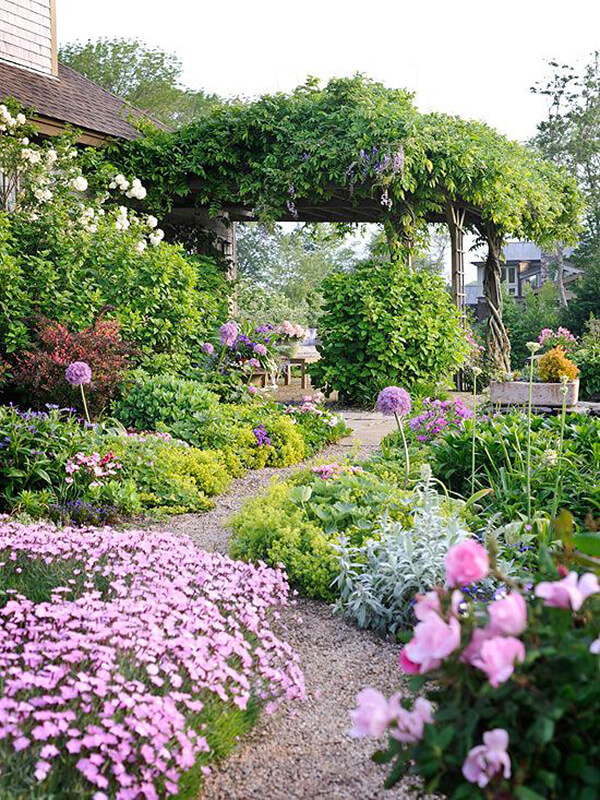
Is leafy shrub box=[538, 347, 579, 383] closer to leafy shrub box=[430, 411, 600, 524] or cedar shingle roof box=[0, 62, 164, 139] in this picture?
leafy shrub box=[430, 411, 600, 524]

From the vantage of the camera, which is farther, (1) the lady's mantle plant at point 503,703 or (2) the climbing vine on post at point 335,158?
(2) the climbing vine on post at point 335,158

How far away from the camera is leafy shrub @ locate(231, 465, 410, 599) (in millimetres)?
3611

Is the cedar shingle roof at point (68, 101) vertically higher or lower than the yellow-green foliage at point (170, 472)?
higher

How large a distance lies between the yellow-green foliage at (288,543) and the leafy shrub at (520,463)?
1.02 metres

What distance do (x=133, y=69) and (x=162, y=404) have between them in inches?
1207

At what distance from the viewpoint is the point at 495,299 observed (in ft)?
45.7

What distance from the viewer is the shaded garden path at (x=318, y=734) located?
221 cm

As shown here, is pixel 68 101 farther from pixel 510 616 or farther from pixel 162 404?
pixel 510 616

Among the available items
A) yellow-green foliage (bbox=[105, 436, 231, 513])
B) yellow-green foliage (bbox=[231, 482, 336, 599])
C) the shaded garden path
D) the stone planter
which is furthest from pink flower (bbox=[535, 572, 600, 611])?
the stone planter

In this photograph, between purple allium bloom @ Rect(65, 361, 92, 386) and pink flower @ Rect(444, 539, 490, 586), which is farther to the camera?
purple allium bloom @ Rect(65, 361, 92, 386)

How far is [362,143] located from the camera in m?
9.61

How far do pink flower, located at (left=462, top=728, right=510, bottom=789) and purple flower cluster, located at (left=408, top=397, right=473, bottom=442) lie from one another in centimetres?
460

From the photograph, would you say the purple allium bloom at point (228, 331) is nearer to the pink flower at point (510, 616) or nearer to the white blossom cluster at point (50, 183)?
the white blossom cluster at point (50, 183)

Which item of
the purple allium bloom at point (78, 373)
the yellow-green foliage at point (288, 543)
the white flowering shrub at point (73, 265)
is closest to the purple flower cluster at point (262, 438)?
the purple allium bloom at point (78, 373)
